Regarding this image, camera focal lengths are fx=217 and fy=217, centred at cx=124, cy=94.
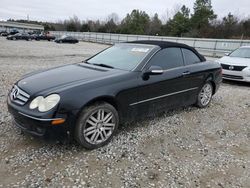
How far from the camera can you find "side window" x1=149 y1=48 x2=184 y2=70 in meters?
3.70

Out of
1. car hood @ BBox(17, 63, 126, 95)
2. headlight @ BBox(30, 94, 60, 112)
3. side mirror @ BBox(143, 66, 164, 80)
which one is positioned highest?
side mirror @ BBox(143, 66, 164, 80)

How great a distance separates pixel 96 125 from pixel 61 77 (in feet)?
2.90

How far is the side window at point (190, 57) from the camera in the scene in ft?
14.2

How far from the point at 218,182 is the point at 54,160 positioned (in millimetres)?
2009

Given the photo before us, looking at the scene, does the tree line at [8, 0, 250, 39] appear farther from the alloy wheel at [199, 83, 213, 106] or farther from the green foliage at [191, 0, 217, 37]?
the alloy wheel at [199, 83, 213, 106]

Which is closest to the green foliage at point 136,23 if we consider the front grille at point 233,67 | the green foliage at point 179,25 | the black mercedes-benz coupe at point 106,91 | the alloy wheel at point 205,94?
the green foliage at point 179,25

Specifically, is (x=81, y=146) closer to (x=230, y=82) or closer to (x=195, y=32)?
(x=230, y=82)

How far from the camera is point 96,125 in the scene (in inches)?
118

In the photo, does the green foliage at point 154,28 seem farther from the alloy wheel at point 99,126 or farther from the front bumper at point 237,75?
the alloy wheel at point 99,126

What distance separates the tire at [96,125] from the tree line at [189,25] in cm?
3580

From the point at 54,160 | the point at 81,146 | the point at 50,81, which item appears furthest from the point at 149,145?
the point at 50,81

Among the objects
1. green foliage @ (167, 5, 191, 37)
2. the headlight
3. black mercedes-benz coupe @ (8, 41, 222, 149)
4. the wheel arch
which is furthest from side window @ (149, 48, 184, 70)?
green foliage @ (167, 5, 191, 37)

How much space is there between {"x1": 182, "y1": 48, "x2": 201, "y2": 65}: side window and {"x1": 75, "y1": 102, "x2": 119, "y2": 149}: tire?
2.04 m

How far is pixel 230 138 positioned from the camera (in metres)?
3.63
